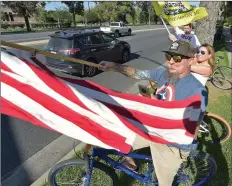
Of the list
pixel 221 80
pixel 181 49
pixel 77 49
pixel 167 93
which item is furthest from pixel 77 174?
pixel 77 49

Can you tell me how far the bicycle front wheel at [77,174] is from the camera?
298cm

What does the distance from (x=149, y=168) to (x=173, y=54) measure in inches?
58.0

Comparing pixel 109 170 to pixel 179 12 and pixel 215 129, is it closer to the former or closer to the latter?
pixel 215 129

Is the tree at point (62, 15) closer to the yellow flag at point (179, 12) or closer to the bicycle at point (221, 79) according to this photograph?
the bicycle at point (221, 79)

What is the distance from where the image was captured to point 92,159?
9.52ft

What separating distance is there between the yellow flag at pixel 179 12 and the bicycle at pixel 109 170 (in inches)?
123

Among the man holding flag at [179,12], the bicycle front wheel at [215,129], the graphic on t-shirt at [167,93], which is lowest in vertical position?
the bicycle front wheel at [215,129]

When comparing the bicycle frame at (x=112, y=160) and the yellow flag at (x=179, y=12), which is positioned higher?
the yellow flag at (x=179, y=12)

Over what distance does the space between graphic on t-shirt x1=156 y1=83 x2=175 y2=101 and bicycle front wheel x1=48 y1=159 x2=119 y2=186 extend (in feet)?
3.56

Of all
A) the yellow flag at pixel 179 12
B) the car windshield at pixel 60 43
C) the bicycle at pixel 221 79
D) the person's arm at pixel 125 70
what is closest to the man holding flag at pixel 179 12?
the yellow flag at pixel 179 12

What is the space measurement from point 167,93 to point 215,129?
9.77 ft

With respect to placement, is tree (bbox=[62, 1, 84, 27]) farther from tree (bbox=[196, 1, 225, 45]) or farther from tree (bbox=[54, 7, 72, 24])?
tree (bbox=[196, 1, 225, 45])

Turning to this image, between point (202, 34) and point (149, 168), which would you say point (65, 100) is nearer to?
point (149, 168)

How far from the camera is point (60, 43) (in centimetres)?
1027
